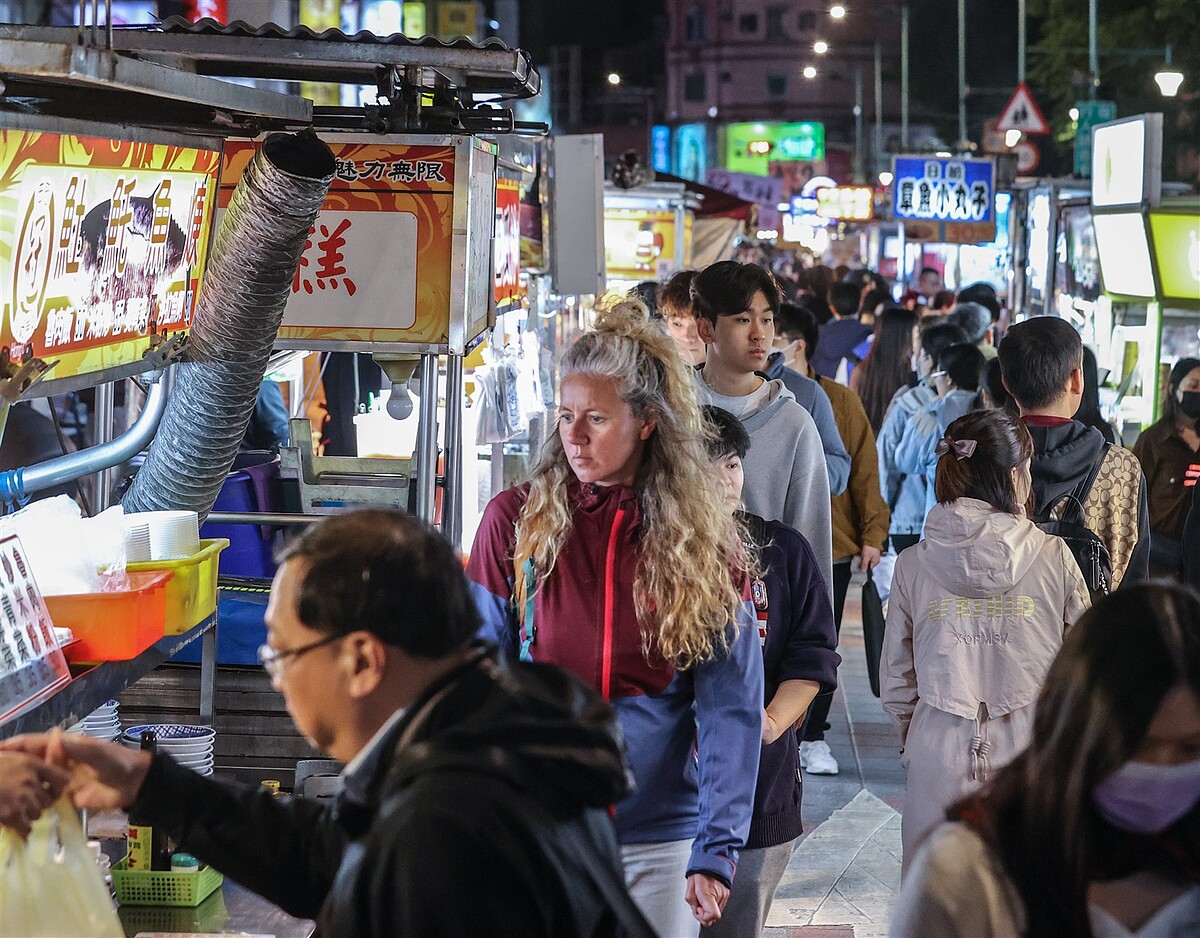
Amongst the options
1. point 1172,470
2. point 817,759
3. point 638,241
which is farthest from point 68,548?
point 638,241

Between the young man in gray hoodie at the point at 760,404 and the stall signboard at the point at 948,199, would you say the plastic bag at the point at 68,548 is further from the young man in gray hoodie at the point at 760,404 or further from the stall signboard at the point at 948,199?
the stall signboard at the point at 948,199

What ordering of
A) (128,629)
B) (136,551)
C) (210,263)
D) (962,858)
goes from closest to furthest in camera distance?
(962,858) < (128,629) < (136,551) < (210,263)

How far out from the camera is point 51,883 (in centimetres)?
233

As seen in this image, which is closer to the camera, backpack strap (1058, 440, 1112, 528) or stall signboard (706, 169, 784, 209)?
backpack strap (1058, 440, 1112, 528)

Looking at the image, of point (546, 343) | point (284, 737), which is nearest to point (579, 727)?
point (284, 737)

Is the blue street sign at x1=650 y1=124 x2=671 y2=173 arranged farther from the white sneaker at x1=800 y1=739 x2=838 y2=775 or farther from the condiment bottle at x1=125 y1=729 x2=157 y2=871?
the condiment bottle at x1=125 y1=729 x2=157 y2=871

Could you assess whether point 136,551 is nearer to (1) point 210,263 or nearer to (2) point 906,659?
(1) point 210,263

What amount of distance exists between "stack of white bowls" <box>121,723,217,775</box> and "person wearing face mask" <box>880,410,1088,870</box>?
2.02 m

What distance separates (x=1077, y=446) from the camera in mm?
4973

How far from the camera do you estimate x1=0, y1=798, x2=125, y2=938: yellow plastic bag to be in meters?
2.28

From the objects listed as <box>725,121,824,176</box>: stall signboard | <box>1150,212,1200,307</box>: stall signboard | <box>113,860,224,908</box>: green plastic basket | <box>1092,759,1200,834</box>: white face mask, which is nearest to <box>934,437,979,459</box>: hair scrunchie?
<box>113,860,224,908</box>: green plastic basket

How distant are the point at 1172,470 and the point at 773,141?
3526 inches

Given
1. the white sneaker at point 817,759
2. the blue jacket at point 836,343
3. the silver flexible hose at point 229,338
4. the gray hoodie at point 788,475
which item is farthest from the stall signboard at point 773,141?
the silver flexible hose at point 229,338

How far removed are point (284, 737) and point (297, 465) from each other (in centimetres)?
128
